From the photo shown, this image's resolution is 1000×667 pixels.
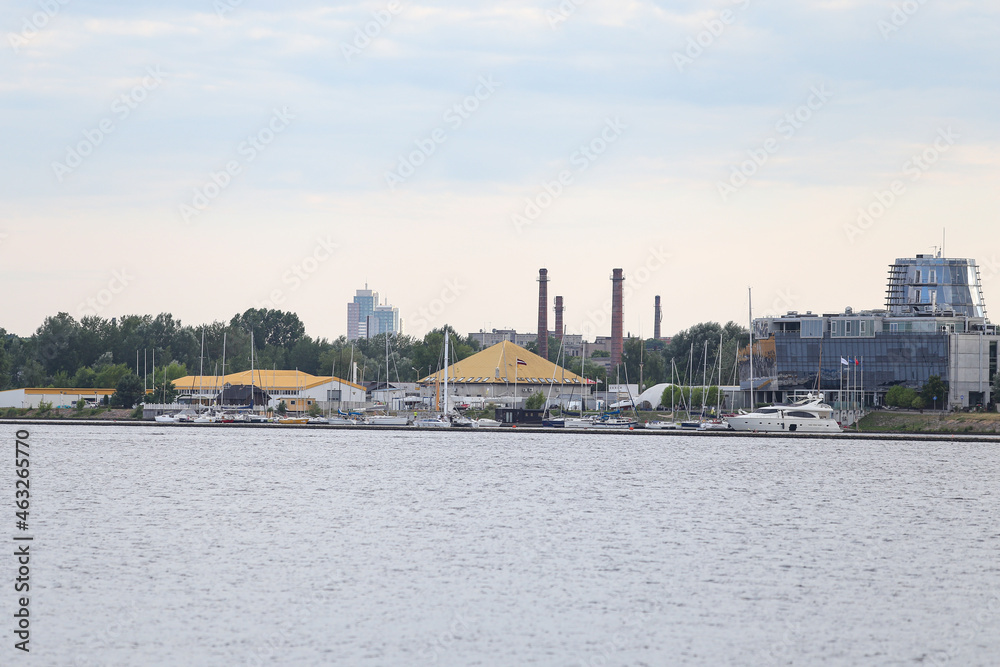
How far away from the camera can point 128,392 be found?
130 metres

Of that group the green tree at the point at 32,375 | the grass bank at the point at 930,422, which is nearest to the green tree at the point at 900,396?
the grass bank at the point at 930,422

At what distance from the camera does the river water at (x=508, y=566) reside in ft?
78.7

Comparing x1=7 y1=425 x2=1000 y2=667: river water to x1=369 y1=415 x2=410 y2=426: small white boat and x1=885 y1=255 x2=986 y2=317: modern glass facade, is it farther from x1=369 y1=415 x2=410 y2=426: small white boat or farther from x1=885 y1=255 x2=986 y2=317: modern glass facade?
x1=885 y1=255 x2=986 y2=317: modern glass facade

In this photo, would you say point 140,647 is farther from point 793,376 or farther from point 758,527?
point 793,376

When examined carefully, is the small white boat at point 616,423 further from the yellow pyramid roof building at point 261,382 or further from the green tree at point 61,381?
the green tree at point 61,381

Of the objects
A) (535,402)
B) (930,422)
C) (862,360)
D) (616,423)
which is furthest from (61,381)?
(930,422)

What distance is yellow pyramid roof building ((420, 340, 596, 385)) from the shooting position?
151 meters

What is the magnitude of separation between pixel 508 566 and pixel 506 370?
394ft

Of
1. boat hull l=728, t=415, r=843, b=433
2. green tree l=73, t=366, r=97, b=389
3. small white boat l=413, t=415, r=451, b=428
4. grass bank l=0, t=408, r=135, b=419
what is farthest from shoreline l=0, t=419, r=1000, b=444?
green tree l=73, t=366, r=97, b=389

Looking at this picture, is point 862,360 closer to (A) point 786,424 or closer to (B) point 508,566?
(A) point 786,424

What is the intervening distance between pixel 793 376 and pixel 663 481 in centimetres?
7136

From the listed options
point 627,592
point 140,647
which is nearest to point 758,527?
point 627,592

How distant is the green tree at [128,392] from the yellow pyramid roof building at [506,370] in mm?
35897

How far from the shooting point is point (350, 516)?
44.6 meters
